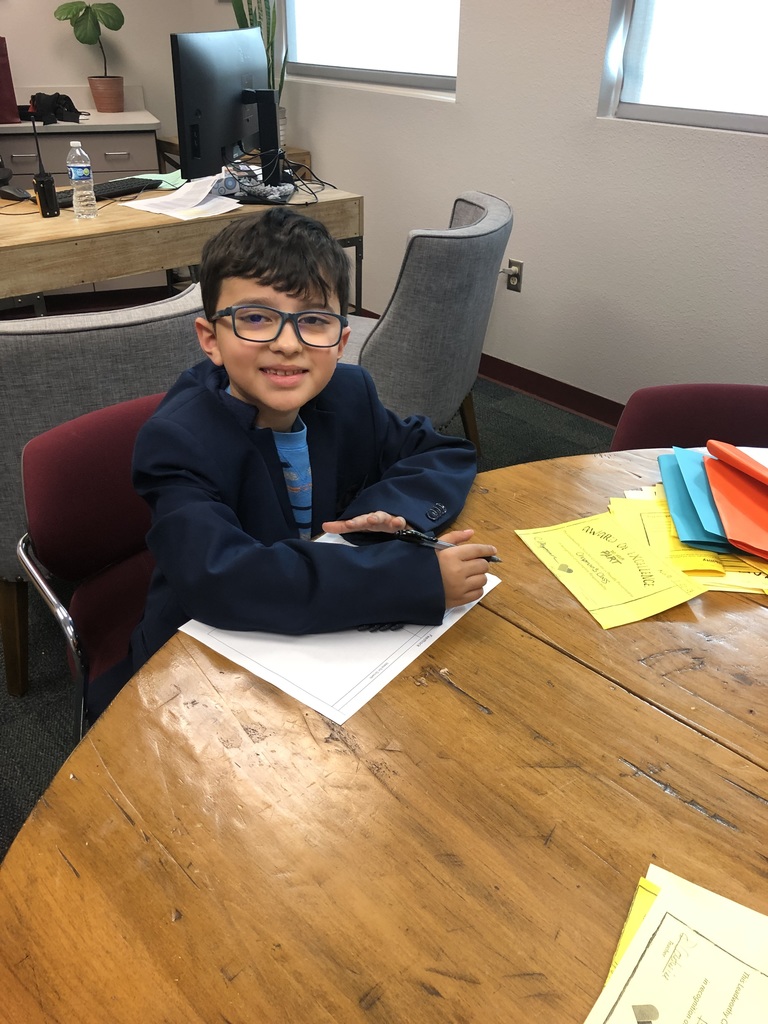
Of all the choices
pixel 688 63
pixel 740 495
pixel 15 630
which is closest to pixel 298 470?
pixel 740 495

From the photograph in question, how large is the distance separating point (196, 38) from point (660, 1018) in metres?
2.70

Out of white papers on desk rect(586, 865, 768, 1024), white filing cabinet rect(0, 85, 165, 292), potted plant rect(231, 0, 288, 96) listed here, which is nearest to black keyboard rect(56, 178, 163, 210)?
potted plant rect(231, 0, 288, 96)

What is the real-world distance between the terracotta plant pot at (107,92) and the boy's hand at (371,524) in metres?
4.10

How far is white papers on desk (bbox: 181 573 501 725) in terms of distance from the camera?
76cm

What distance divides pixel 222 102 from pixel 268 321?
1949 millimetres

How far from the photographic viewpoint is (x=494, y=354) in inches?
135

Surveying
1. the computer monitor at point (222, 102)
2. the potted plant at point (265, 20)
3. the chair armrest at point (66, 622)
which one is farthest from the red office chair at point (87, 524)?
the potted plant at point (265, 20)

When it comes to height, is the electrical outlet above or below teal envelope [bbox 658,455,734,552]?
below

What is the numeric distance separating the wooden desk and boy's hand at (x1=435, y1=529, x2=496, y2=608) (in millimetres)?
92

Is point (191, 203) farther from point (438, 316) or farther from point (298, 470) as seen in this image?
point (298, 470)

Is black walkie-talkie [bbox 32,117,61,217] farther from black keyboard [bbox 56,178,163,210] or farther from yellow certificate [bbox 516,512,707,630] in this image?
yellow certificate [bbox 516,512,707,630]

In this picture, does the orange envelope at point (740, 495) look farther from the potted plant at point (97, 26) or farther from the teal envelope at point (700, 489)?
the potted plant at point (97, 26)

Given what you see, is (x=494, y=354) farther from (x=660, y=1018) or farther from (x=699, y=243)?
(x=660, y=1018)

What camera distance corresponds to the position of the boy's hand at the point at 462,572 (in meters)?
0.87
